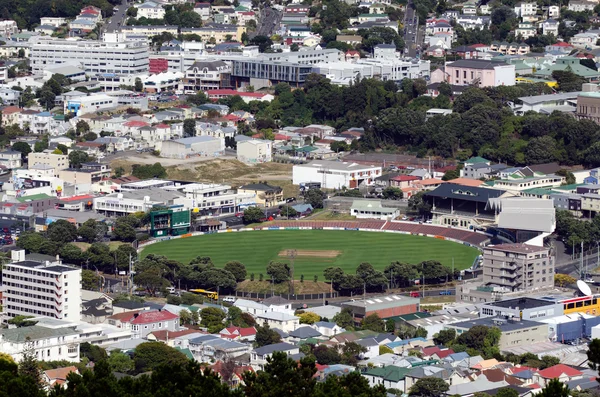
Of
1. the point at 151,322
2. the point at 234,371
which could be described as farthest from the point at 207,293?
the point at 234,371

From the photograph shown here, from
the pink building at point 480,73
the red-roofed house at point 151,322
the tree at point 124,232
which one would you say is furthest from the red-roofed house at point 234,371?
the pink building at point 480,73

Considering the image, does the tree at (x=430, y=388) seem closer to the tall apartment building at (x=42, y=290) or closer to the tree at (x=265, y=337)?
the tree at (x=265, y=337)

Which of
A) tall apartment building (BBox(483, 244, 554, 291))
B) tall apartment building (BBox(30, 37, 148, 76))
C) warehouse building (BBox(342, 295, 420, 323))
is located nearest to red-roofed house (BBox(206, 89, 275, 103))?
tall apartment building (BBox(30, 37, 148, 76))

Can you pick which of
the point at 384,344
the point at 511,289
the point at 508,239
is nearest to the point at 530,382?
the point at 384,344

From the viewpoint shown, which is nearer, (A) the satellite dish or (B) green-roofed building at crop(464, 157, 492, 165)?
(A) the satellite dish

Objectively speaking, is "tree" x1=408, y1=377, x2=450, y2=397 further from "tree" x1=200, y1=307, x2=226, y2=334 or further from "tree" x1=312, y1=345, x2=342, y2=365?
"tree" x1=200, y1=307, x2=226, y2=334

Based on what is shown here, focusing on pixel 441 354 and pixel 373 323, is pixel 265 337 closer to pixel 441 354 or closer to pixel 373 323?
pixel 373 323

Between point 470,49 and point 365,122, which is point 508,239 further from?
point 470,49
